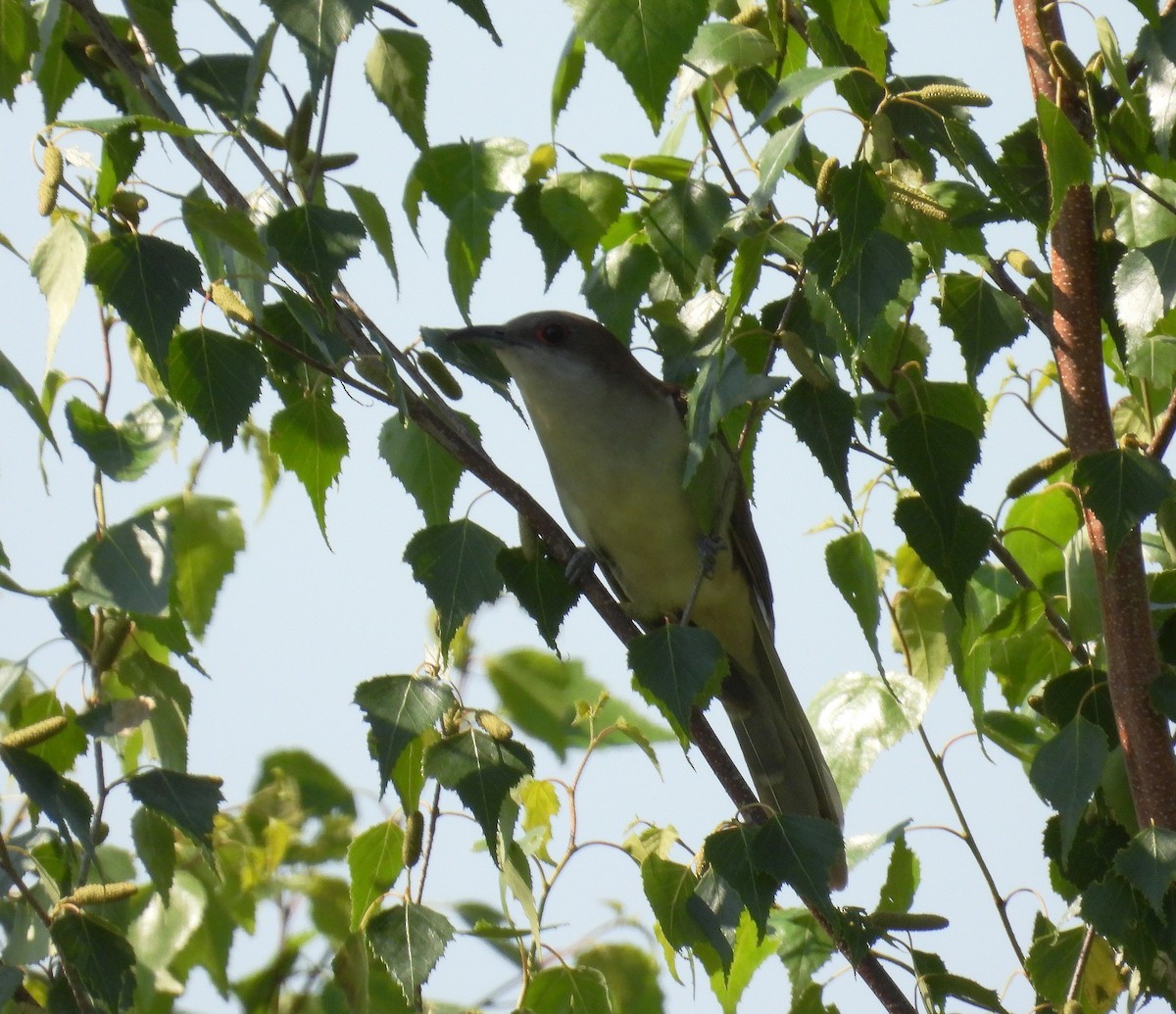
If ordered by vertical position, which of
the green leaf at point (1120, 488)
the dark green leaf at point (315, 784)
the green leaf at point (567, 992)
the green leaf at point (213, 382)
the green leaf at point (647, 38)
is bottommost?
the green leaf at point (567, 992)

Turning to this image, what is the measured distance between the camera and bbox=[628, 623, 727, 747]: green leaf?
213 centimetres

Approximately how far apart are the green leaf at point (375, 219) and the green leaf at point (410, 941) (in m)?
1.15

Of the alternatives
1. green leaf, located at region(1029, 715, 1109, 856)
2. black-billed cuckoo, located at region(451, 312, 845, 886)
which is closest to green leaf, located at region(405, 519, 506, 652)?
green leaf, located at region(1029, 715, 1109, 856)

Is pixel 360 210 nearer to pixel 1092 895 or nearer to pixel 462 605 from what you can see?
pixel 462 605

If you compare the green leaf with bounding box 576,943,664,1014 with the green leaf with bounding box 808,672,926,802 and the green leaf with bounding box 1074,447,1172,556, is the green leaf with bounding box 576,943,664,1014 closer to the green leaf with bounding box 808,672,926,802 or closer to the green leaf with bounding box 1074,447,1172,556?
the green leaf with bounding box 808,672,926,802

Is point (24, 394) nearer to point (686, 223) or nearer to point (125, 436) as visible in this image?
point (125, 436)

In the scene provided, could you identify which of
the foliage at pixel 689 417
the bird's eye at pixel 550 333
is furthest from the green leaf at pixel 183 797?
the bird's eye at pixel 550 333

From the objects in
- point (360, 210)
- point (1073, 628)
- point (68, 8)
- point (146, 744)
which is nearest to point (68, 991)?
point (146, 744)

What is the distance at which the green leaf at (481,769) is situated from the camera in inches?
90.0

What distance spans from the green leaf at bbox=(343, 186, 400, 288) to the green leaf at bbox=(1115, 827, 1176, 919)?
1611mm

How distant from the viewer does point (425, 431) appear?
253 cm

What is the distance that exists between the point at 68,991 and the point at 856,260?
191 centimetres

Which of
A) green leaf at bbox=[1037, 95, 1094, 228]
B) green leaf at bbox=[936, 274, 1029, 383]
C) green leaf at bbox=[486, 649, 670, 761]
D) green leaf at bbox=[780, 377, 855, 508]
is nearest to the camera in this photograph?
green leaf at bbox=[1037, 95, 1094, 228]

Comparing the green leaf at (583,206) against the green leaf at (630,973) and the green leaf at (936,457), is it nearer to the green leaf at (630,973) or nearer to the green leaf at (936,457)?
the green leaf at (936,457)
